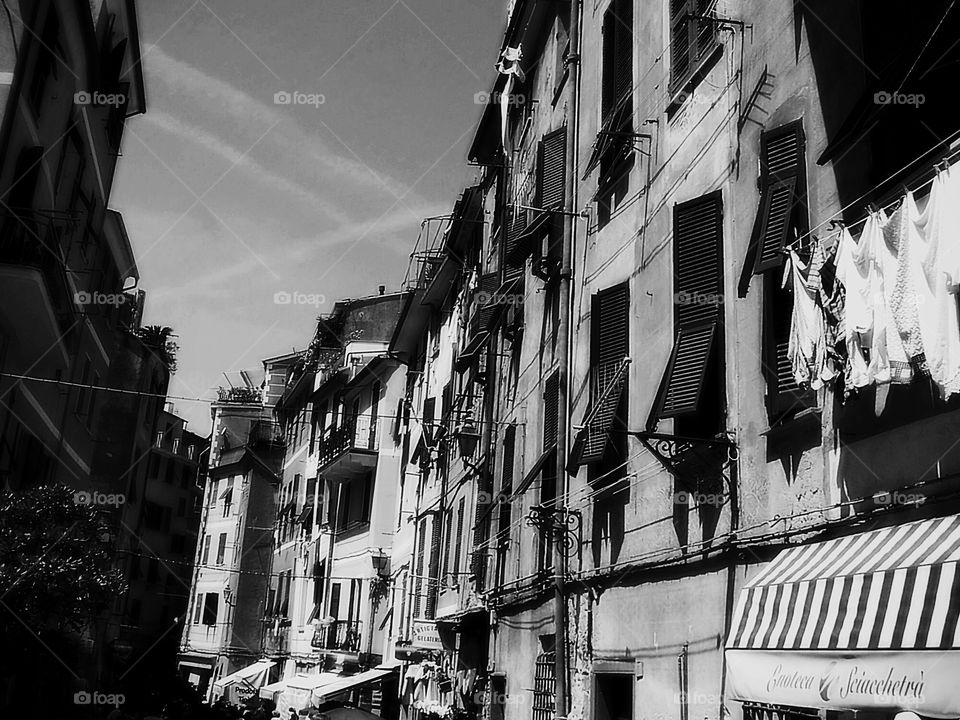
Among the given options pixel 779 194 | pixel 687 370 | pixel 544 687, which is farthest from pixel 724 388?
pixel 544 687

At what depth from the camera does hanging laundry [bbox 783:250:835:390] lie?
23.8 feet

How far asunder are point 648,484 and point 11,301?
1082 centimetres

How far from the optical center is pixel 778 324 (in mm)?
8977

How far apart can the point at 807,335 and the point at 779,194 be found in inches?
78.2

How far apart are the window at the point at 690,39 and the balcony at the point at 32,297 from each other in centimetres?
1001

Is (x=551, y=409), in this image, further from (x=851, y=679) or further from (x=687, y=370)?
(x=851, y=679)

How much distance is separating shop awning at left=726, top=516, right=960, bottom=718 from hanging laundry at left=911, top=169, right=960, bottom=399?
101 centimetres

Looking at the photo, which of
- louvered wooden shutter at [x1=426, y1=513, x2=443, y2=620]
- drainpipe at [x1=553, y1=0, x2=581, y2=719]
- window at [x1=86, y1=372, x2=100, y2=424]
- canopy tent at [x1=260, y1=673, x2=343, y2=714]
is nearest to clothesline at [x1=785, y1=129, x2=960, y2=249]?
drainpipe at [x1=553, y1=0, x2=581, y2=719]

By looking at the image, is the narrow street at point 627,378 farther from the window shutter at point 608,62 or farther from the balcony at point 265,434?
the balcony at point 265,434

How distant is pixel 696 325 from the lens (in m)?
10.4

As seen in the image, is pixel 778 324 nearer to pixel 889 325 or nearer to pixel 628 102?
pixel 889 325

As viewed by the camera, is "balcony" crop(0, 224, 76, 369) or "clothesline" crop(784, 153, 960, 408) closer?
"clothesline" crop(784, 153, 960, 408)

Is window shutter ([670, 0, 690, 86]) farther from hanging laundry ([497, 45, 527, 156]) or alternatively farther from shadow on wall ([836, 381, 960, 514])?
hanging laundry ([497, 45, 527, 156])

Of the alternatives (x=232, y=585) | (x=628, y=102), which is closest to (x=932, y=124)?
(x=628, y=102)
